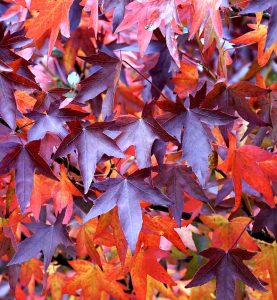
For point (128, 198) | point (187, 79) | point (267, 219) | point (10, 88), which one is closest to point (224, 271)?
point (267, 219)

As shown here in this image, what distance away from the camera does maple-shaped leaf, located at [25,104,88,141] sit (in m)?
0.86

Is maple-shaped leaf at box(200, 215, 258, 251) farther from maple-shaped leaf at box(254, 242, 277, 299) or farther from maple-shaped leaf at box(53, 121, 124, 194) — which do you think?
maple-shaped leaf at box(53, 121, 124, 194)

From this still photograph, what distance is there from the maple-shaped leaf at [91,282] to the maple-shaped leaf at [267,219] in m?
0.34

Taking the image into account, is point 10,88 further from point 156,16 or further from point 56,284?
point 56,284

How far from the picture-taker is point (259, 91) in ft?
3.08

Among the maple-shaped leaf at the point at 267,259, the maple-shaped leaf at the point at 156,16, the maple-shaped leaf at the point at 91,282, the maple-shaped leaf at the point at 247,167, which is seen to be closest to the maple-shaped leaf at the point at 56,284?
the maple-shaped leaf at the point at 91,282

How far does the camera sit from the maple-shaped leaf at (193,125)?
0.84m

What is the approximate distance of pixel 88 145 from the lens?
2.80ft

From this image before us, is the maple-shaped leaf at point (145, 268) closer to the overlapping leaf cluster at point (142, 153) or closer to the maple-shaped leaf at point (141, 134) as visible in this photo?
the overlapping leaf cluster at point (142, 153)

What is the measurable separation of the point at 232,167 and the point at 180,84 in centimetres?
26

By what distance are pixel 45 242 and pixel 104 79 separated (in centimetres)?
31

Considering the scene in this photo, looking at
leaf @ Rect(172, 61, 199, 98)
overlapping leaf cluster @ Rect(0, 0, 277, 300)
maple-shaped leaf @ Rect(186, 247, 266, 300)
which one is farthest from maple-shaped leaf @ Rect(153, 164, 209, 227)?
leaf @ Rect(172, 61, 199, 98)

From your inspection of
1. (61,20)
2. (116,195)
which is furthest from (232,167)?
(61,20)

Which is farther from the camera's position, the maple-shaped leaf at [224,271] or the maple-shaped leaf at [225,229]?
the maple-shaped leaf at [225,229]
